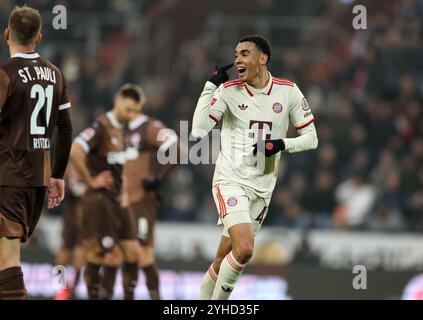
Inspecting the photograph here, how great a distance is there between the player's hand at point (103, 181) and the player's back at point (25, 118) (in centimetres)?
385

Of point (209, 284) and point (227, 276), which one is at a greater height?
point (227, 276)

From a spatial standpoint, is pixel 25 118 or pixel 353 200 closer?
pixel 25 118

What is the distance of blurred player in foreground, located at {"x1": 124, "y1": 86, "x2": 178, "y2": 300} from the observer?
1142 cm

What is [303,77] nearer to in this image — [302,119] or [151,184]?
[151,184]

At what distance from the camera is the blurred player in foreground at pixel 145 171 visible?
1142 centimetres

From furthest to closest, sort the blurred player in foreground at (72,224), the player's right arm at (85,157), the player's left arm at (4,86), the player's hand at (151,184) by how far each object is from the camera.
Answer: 1. the blurred player in foreground at (72,224)
2. the player's hand at (151,184)
3. the player's right arm at (85,157)
4. the player's left arm at (4,86)

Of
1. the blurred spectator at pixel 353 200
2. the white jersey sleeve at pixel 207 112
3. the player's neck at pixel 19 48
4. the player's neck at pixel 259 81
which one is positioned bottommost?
the blurred spectator at pixel 353 200

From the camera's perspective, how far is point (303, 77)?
18.2 metres

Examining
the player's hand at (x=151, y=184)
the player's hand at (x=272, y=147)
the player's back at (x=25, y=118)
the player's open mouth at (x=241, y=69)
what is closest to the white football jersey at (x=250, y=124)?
the player's open mouth at (x=241, y=69)

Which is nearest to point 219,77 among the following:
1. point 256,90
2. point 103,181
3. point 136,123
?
point 256,90

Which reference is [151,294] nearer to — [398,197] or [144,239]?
[144,239]

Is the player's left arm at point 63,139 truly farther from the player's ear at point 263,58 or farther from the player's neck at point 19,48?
the player's ear at point 263,58

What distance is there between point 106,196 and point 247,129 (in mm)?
3329

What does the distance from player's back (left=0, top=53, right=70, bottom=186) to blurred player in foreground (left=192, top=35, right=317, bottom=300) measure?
1410 millimetres
